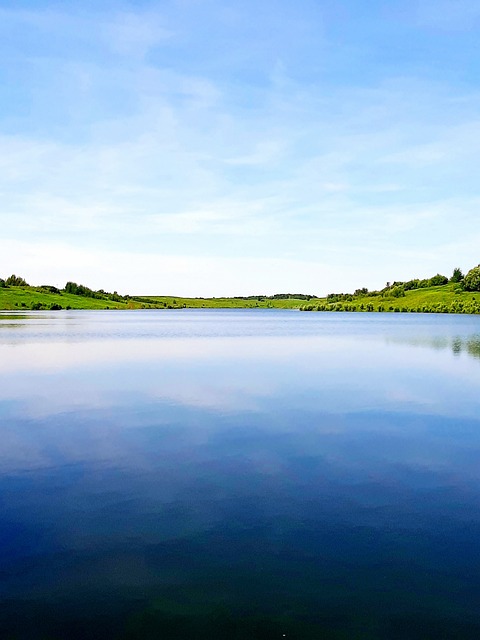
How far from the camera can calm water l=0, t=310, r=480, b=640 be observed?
680cm

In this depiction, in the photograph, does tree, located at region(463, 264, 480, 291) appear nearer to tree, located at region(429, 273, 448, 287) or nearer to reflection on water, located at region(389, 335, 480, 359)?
tree, located at region(429, 273, 448, 287)

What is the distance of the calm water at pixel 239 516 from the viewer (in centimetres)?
680

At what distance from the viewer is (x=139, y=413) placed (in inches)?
750

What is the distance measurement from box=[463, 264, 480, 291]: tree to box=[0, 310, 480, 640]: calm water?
150 meters

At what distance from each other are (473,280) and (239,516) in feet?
544

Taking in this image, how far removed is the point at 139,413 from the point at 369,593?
42.4 feet

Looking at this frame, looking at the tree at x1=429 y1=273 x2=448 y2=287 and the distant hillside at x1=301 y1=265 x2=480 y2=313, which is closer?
the distant hillside at x1=301 y1=265 x2=480 y2=313

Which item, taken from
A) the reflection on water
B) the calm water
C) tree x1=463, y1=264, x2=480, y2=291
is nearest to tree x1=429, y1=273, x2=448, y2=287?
tree x1=463, y1=264, x2=480, y2=291

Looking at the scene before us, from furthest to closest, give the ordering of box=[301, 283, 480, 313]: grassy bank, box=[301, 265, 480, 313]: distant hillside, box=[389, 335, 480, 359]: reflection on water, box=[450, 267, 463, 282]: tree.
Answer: box=[450, 267, 463, 282]: tree
box=[301, 265, 480, 313]: distant hillside
box=[301, 283, 480, 313]: grassy bank
box=[389, 335, 480, 359]: reflection on water

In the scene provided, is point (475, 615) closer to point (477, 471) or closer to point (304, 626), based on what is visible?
point (304, 626)

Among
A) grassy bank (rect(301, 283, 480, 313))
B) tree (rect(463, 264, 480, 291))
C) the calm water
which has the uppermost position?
tree (rect(463, 264, 480, 291))

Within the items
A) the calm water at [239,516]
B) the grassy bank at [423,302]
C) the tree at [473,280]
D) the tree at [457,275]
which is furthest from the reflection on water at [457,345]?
the tree at [457,275]

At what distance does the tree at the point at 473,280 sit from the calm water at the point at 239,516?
150357 millimetres

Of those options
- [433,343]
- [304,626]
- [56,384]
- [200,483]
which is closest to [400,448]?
→ [200,483]
